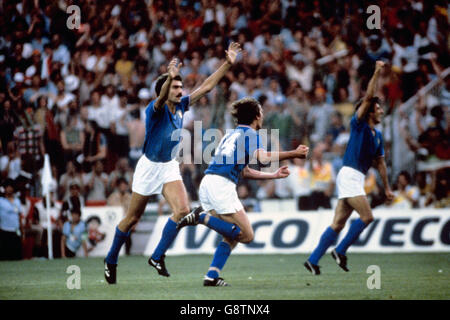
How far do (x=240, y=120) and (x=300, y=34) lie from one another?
10629 mm

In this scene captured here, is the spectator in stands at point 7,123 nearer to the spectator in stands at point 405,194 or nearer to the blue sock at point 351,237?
the spectator in stands at point 405,194

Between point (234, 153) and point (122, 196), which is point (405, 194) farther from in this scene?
point (234, 153)

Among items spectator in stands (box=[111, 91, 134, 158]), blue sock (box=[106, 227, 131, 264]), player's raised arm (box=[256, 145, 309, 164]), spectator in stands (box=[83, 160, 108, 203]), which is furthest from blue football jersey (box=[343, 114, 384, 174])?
spectator in stands (box=[83, 160, 108, 203])

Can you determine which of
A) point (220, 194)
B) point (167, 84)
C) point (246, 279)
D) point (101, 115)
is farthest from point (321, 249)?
point (101, 115)

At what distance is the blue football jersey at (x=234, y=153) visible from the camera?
978cm

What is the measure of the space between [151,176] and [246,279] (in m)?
1.93

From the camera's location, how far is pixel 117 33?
69.1ft

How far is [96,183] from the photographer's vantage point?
60.3 feet

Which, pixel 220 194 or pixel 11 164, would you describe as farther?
pixel 11 164

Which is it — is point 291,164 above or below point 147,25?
below

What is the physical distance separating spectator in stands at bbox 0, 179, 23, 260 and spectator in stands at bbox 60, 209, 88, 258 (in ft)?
2.91

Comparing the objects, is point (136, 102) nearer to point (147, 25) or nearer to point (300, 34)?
point (147, 25)

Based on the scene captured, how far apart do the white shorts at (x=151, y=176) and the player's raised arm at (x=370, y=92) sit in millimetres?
2720
